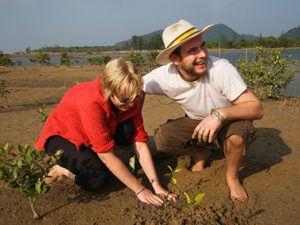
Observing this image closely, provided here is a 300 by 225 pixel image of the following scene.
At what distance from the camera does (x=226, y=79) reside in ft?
6.86

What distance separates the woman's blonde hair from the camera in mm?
1835

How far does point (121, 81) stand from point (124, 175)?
31.0 inches

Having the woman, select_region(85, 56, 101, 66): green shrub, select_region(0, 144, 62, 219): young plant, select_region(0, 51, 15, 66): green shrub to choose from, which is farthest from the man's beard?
select_region(85, 56, 101, 66): green shrub

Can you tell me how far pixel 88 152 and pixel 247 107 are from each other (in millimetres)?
1459

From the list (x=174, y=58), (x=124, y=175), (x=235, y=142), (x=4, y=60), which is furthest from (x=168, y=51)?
(x=4, y=60)

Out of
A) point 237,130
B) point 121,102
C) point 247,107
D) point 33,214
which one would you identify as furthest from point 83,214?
point 247,107

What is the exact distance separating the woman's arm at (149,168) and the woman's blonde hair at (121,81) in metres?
0.66

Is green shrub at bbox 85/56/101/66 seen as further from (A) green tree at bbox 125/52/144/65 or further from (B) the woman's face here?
(B) the woman's face

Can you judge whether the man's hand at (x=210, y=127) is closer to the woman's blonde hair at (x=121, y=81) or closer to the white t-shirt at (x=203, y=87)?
the white t-shirt at (x=203, y=87)

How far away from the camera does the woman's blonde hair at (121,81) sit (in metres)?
1.83

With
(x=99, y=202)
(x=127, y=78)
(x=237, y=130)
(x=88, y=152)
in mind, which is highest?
(x=127, y=78)

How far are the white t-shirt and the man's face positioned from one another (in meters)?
0.11

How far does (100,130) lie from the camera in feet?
6.38

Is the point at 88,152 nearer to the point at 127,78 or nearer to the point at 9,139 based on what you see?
the point at 127,78
